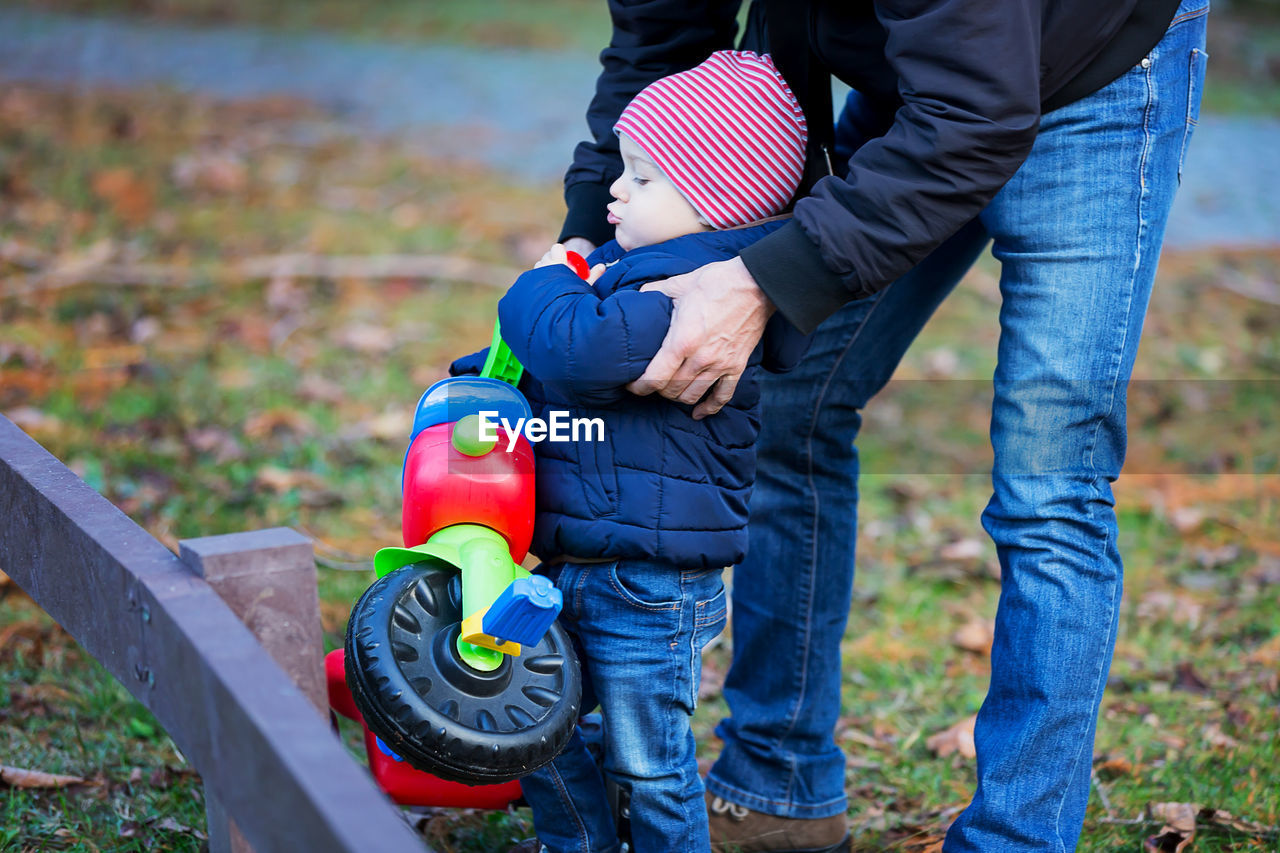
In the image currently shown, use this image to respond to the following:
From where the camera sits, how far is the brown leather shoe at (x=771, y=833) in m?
2.35

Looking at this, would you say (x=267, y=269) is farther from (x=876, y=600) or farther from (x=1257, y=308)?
(x=1257, y=308)

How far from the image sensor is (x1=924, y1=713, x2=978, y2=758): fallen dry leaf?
2785 millimetres

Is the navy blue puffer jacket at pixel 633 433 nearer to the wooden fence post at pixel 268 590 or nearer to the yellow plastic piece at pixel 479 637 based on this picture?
the yellow plastic piece at pixel 479 637

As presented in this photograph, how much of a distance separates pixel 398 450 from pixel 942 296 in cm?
237

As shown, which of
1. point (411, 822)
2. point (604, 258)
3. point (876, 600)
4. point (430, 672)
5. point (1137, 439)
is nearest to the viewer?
point (430, 672)

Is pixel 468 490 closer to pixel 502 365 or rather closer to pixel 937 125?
pixel 502 365

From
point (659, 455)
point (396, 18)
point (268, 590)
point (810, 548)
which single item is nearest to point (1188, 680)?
point (810, 548)

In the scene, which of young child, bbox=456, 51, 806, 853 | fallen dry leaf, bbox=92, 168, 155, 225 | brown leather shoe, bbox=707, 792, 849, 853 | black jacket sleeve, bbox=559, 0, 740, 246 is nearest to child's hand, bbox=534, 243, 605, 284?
young child, bbox=456, 51, 806, 853

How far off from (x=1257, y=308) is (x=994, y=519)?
4.58 meters

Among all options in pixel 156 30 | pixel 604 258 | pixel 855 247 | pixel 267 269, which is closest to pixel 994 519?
pixel 855 247

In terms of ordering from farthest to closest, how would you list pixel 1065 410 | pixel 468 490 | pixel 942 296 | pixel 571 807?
pixel 942 296 → pixel 571 807 → pixel 1065 410 → pixel 468 490

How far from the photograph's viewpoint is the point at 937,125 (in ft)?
5.33

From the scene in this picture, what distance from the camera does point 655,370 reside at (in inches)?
67.4

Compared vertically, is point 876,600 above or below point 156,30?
below
